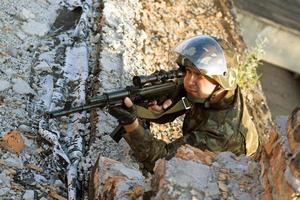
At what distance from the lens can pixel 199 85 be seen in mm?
4199

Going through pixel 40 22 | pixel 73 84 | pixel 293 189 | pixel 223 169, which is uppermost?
pixel 40 22

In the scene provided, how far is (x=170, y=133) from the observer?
5.01 meters

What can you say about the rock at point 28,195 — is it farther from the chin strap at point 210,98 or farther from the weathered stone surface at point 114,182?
the chin strap at point 210,98

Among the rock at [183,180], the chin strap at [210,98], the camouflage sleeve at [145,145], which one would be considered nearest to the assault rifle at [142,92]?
the camouflage sleeve at [145,145]

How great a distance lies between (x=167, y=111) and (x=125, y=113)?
0.58 metres

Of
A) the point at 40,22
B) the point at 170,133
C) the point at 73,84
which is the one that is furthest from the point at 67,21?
the point at 170,133

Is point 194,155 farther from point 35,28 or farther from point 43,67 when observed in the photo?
point 35,28

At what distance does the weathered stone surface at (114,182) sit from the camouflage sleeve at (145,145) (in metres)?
0.29

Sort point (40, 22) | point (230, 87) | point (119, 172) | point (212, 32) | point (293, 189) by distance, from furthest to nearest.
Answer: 1. point (212, 32)
2. point (40, 22)
3. point (230, 87)
4. point (119, 172)
5. point (293, 189)

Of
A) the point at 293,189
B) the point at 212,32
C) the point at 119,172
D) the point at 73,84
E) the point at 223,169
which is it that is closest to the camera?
the point at 293,189

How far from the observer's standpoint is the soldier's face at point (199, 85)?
419 cm

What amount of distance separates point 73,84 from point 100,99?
40.7 inches

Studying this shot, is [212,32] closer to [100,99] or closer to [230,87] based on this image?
[230,87]

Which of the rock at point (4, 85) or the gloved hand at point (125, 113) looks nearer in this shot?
the gloved hand at point (125, 113)
